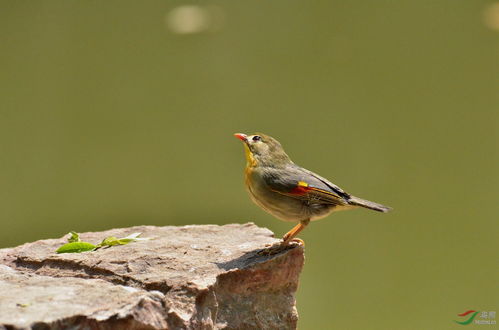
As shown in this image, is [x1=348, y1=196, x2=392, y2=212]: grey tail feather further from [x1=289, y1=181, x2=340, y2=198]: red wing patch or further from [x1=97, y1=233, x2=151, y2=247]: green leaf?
[x1=97, y1=233, x2=151, y2=247]: green leaf

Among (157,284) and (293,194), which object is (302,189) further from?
(157,284)

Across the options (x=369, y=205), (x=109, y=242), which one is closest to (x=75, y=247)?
(x=109, y=242)

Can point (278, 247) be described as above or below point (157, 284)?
above

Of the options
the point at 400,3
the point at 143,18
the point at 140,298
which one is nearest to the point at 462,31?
the point at 400,3

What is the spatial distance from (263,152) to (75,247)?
4.48 ft

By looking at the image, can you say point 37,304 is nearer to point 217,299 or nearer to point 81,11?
point 217,299

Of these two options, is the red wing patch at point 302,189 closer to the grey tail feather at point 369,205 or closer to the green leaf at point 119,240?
the grey tail feather at point 369,205

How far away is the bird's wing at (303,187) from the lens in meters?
4.12

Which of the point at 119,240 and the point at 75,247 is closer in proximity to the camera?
the point at 75,247

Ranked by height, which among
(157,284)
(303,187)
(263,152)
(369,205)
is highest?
(263,152)

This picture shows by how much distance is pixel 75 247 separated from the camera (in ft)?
14.2

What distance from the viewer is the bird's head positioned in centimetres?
434

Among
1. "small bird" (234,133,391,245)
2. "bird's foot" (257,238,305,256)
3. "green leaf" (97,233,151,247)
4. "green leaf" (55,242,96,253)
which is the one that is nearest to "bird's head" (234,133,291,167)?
"small bird" (234,133,391,245)

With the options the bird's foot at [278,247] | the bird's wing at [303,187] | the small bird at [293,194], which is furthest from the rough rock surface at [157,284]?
the bird's wing at [303,187]
